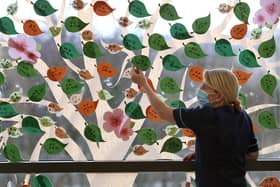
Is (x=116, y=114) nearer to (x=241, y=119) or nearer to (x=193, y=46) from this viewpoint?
(x=193, y=46)

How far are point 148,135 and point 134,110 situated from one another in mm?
171

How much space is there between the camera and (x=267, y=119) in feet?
8.52

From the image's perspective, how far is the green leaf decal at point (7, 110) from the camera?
2621 millimetres

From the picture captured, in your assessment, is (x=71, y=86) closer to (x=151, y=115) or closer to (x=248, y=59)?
(x=151, y=115)

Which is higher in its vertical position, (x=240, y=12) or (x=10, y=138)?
(x=240, y=12)

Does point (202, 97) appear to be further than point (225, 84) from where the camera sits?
Yes

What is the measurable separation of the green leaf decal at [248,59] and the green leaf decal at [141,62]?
55 centimetres

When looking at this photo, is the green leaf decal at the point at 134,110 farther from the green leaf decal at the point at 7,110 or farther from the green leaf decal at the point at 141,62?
the green leaf decal at the point at 7,110

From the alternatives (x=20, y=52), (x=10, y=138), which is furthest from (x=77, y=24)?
(x=10, y=138)

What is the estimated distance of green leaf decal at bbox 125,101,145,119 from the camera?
8.52 feet

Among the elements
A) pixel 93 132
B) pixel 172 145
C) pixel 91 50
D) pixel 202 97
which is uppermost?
pixel 91 50

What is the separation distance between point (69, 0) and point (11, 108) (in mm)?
733

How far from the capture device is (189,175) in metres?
2.63

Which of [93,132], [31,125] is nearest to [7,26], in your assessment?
[31,125]
